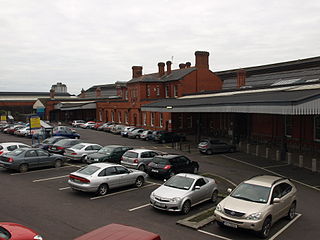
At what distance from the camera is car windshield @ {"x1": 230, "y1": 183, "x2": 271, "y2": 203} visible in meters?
11.4

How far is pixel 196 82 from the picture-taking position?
168 ft

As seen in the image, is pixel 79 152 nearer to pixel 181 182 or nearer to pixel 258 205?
pixel 181 182

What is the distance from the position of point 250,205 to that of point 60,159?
567 inches

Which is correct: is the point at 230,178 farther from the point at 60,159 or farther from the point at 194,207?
the point at 60,159

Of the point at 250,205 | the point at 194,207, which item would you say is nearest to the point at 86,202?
the point at 194,207

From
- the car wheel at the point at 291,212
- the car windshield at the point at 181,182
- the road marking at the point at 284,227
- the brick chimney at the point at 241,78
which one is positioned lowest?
the road marking at the point at 284,227

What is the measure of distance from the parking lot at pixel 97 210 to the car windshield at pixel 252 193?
1.14 meters

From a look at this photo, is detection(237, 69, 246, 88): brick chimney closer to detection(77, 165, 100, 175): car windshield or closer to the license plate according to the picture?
detection(77, 165, 100, 175): car windshield

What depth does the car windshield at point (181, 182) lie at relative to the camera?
45.0 ft

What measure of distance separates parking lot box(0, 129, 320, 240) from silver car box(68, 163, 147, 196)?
0.42 metres

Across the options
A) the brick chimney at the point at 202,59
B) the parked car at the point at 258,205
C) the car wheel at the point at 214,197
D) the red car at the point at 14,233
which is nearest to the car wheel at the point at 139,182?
the car wheel at the point at 214,197

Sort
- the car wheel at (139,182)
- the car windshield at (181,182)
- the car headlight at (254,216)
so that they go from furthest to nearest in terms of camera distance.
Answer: the car wheel at (139,182) < the car windshield at (181,182) < the car headlight at (254,216)

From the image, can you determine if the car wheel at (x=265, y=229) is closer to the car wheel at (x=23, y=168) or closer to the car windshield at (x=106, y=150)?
the car windshield at (x=106, y=150)

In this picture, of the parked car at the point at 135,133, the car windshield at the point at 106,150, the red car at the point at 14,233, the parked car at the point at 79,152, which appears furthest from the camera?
the parked car at the point at 135,133
